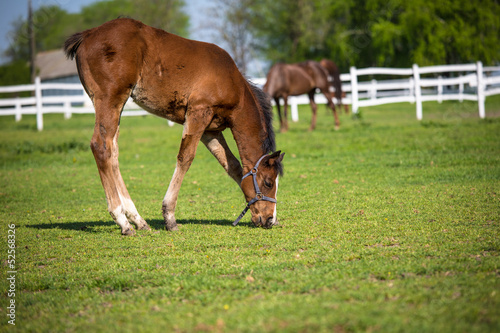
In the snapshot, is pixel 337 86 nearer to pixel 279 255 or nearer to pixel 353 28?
pixel 279 255

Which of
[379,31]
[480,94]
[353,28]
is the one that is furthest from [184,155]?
[353,28]

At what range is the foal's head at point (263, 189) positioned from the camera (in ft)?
18.9

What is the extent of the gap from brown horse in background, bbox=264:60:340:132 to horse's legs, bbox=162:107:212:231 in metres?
10.8

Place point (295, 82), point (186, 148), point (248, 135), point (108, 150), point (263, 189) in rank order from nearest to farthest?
point (108, 150) < point (186, 148) < point (263, 189) < point (248, 135) < point (295, 82)

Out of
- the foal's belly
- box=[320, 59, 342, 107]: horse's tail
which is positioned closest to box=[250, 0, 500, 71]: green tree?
box=[320, 59, 342, 107]: horse's tail

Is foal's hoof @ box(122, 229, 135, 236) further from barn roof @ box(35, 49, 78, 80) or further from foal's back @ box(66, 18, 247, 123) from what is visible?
barn roof @ box(35, 49, 78, 80)

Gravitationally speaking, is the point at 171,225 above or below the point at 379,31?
below

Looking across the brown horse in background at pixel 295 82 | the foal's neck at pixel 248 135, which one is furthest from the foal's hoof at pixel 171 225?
the brown horse in background at pixel 295 82

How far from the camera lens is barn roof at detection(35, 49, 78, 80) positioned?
57259mm

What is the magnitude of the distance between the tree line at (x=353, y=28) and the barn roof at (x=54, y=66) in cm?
653

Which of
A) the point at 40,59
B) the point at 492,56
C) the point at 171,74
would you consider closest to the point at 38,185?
the point at 171,74

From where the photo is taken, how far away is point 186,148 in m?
5.71

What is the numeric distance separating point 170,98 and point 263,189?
62.0 inches

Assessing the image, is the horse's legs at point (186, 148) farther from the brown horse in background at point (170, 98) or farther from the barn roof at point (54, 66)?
the barn roof at point (54, 66)
